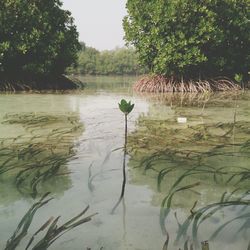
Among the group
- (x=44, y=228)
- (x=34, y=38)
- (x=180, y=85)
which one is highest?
(x=34, y=38)

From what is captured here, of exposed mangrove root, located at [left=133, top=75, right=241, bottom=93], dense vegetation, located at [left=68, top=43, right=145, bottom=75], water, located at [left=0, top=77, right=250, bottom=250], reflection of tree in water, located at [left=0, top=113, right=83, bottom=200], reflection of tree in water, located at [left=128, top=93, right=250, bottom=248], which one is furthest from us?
dense vegetation, located at [left=68, top=43, right=145, bottom=75]

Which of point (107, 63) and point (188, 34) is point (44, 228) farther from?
point (107, 63)

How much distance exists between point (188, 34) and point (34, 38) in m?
5.64

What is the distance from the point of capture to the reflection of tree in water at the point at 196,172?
2041 mm

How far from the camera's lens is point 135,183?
8.82 ft

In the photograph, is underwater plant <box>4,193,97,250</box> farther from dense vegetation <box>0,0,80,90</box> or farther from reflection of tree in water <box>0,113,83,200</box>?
dense vegetation <box>0,0,80,90</box>


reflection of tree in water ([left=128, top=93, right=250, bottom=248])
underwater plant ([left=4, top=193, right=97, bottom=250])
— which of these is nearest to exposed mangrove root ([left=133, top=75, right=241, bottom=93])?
reflection of tree in water ([left=128, top=93, right=250, bottom=248])

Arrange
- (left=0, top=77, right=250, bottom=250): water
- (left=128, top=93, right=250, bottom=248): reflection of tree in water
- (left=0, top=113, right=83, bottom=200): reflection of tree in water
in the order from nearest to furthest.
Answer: (left=0, top=77, right=250, bottom=250): water
(left=128, top=93, right=250, bottom=248): reflection of tree in water
(left=0, top=113, right=83, bottom=200): reflection of tree in water

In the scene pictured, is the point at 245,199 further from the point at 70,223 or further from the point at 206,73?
the point at 206,73

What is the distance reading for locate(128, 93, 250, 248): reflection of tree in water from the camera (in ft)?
6.70

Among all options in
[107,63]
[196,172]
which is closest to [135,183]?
[196,172]

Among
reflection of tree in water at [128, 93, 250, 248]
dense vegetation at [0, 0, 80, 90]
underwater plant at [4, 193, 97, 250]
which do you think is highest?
dense vegetation at [0, 0, 80, 90]

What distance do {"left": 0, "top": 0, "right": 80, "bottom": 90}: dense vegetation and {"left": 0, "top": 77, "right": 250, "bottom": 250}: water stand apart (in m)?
8.71

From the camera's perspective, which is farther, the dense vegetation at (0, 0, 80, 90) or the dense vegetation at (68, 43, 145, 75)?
the dense vegetation at (68, 43, 145, 75)
